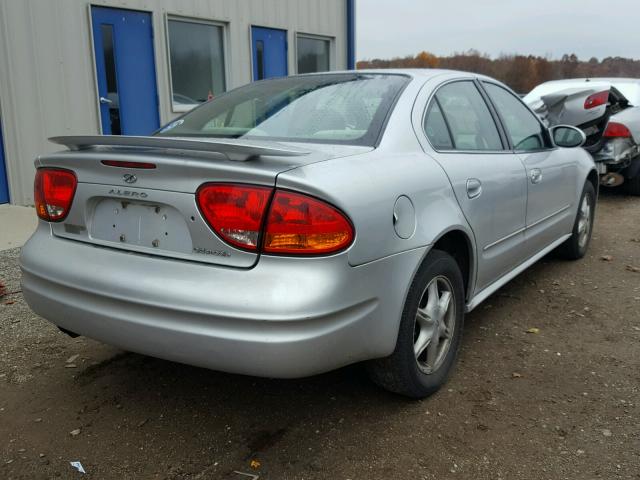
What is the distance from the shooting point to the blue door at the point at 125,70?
7.20 metres

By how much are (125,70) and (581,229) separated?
5561 millimetres

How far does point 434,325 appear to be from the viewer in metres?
2.73

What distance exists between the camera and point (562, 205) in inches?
172

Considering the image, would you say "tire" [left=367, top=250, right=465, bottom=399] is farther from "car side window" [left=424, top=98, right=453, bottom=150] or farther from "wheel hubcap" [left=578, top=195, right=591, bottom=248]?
"wheel hubcap" [left=578, top=195, right=591, bottom=248]

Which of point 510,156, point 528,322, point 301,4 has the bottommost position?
point 528,322

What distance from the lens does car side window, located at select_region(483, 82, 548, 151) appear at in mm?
3771

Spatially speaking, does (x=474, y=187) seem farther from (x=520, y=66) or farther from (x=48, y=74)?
(x=520, y=66)

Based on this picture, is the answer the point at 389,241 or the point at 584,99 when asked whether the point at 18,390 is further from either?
the point at 584,99

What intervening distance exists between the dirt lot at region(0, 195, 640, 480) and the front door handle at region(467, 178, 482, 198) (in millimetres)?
905

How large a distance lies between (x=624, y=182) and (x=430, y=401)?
7167mm

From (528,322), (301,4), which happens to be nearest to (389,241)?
(528,322)

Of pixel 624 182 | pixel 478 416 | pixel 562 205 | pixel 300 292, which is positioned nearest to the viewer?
pixel 300 292

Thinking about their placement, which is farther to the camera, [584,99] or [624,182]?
[624,182]

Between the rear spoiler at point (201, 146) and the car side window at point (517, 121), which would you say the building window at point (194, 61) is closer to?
the car side window at point (517, 121)
